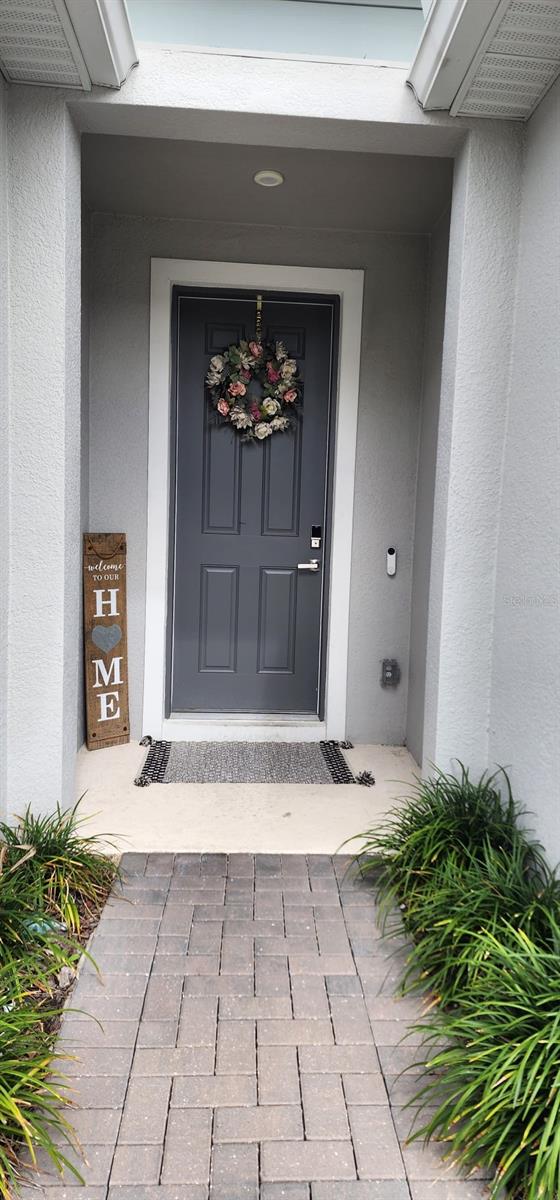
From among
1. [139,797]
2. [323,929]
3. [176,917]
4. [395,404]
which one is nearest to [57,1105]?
[176,917]

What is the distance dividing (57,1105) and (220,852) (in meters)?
1.24

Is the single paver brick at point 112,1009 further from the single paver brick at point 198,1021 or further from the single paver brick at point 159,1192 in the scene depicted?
the single paver brick at point 159,1192

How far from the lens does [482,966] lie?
6.41 ft

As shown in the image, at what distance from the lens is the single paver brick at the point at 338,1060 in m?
1.94

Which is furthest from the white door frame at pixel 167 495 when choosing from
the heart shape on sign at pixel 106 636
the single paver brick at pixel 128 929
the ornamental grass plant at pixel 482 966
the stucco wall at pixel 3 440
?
the single paver brick at pixel 128 929

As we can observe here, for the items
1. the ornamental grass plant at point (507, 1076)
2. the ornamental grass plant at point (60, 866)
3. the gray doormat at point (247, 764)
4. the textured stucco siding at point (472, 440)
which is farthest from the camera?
the gray doormat at point (247, 764)

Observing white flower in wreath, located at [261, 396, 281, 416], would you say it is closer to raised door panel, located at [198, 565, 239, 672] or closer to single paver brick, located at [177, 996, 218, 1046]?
raised door panel, located at [198, 565, 239, 672]

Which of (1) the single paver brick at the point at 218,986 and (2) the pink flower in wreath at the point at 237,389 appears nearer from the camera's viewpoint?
(1) the single paver brick at the point at 218,986

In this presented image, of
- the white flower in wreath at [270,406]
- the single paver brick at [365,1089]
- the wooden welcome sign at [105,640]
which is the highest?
the white flower in wreath at [270,406]

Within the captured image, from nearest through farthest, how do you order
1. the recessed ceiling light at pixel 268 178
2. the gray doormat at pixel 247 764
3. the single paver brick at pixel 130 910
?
the single paver brick at pixel 130 910, the recessed ceiling light at pixel 268 178, the gray doormat at pixel 247 764

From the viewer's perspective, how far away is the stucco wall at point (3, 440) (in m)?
2.57

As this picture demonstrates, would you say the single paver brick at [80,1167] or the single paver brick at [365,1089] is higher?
the single paver brick at [365,1089]

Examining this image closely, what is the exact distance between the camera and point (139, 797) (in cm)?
340

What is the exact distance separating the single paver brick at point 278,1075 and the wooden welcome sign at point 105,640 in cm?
218
